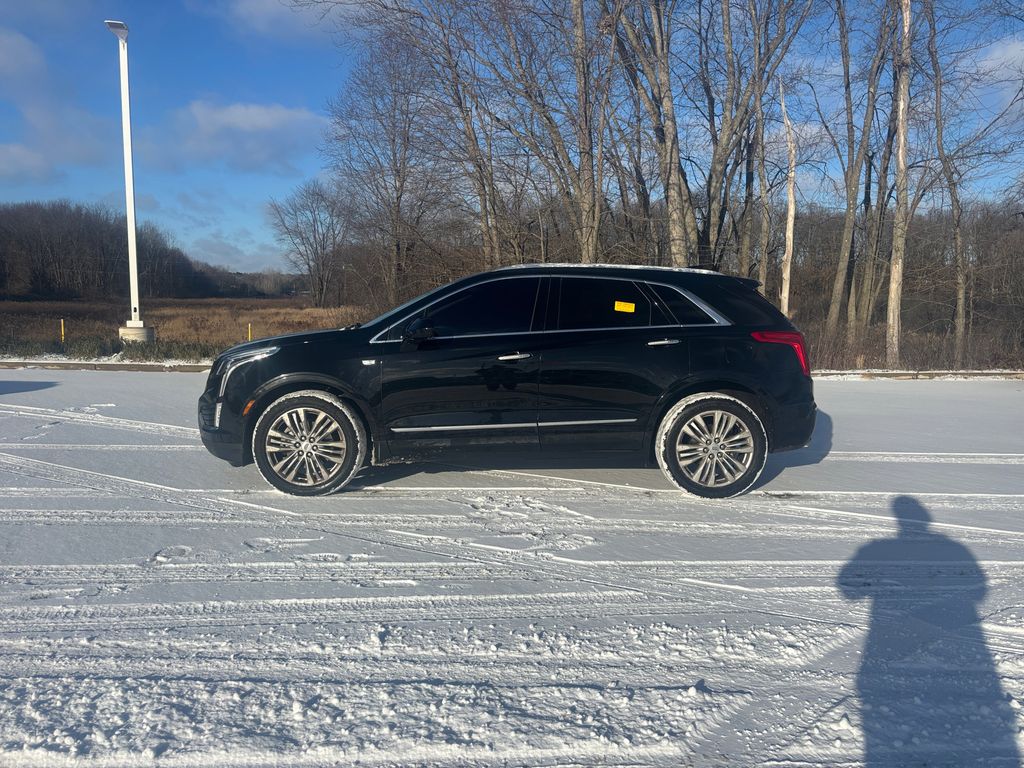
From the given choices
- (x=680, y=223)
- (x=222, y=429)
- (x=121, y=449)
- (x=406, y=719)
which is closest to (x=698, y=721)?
(x=406, y=719)

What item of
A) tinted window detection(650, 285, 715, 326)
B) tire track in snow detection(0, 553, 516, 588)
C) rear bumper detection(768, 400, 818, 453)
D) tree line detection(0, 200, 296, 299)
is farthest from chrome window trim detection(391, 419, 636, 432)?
tree line detection(0, 200, 296, 299)

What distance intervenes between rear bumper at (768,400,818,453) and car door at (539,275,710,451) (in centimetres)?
88

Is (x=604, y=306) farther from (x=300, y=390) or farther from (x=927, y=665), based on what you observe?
(x=927, y=665)

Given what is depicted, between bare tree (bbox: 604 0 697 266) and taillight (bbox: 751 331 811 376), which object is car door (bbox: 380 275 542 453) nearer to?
taillight (bbox: 751 331 811 376)

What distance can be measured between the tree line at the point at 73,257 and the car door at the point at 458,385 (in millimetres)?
70909

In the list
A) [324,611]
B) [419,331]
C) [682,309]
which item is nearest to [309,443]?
[419,331]

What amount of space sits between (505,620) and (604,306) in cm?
290

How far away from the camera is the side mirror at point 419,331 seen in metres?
5.19

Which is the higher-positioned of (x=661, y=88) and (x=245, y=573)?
(x=661, y=88)

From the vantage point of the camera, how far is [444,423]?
524 centimetres

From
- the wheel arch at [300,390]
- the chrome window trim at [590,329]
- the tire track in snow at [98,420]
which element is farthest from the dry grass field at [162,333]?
the chrome window trim at [590,329]

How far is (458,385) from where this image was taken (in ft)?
17.1

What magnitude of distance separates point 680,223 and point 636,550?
43.0 feet

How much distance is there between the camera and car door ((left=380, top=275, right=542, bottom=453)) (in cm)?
520
